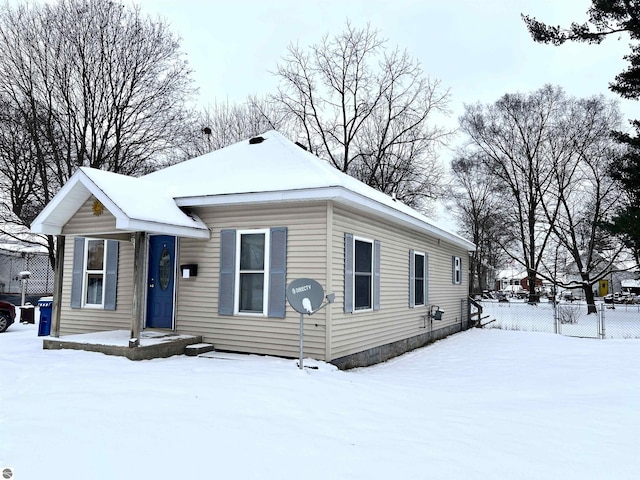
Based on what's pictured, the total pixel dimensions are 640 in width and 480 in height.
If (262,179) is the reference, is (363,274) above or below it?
below

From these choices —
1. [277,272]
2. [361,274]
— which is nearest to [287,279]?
[277,272]

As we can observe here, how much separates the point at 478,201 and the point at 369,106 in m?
14.3

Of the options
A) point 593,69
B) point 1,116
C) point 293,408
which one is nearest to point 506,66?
point 593,69

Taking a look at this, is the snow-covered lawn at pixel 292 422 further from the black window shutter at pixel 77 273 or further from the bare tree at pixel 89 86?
the bare tree at pixel 89 86

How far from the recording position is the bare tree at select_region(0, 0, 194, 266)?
14859 millimetres

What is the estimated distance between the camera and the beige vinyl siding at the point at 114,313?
8.23 metres

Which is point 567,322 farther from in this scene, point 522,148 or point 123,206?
point 123,206

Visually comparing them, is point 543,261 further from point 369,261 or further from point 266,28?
point 369,261

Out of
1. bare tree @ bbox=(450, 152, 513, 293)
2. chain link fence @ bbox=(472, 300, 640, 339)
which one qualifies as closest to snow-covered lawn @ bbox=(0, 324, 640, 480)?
chain link fence @ bbox=(472, 300, 640, 339)

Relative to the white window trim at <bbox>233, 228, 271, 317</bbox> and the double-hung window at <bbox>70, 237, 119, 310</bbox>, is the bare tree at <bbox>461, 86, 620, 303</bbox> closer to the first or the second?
the white window trim at <bbox>233, 228, 271, 317</bbox>

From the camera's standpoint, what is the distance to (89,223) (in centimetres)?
706

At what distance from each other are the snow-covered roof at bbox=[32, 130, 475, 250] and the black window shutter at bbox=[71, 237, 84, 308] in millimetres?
1509

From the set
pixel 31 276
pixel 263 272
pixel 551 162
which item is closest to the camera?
pixel 263 272

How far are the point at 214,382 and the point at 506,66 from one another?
687 inches
